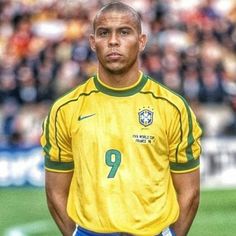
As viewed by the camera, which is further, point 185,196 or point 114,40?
point 185,196

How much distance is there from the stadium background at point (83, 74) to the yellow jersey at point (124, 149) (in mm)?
7441

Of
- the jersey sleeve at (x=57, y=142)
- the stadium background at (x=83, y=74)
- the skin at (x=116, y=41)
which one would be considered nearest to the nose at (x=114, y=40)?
the skin at (x=116, y=41)

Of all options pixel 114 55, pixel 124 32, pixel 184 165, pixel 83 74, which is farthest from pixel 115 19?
pixel 83 74

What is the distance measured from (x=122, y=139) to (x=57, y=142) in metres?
0.38

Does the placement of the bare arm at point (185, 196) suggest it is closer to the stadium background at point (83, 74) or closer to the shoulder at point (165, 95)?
the shoulder at point (165, 95)

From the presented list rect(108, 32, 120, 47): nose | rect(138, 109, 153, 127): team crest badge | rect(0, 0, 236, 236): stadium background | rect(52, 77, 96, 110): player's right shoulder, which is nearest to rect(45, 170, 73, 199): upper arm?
rect(52, 77, 96, 110): player's right shoulder

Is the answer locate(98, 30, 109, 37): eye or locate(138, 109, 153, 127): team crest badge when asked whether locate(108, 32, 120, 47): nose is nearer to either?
locate(98, 30, 109, 37): eye

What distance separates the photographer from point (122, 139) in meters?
5.47

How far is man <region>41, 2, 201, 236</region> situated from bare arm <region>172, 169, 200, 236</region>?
2cm

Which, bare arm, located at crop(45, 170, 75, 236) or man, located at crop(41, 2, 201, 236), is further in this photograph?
bare arm, located at crop(45, 170, 75, 236)

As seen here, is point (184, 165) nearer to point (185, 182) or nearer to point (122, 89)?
point (185, 182)

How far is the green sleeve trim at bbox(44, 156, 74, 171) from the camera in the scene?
5699 mm

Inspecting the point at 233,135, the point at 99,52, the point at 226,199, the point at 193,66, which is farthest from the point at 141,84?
the point at 193,66

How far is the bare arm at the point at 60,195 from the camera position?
18.8 feet
